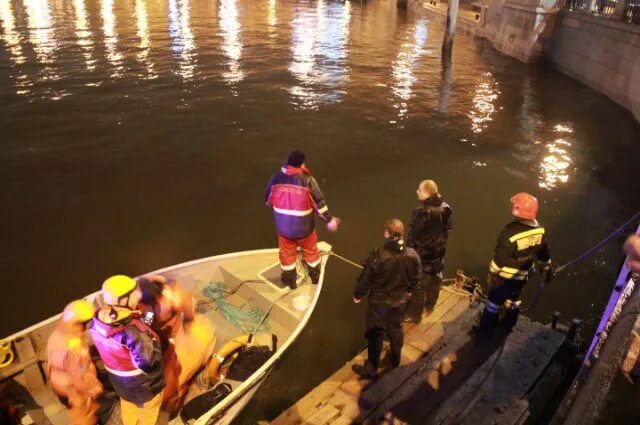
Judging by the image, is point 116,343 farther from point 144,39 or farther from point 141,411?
point 144,39

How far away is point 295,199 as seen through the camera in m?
5.66

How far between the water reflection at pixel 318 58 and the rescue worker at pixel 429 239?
1392cm

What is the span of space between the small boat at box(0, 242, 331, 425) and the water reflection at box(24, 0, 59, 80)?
19774mm

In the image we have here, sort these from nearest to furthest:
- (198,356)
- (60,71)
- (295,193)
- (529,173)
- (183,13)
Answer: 1. (198,356)
2. (295,193)
3. (529,173)
4. (60,71)
5. (183,13)

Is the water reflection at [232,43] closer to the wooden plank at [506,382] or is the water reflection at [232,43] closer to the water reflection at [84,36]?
the water reflection at [84,36]

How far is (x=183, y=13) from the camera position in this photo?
46.6 meters

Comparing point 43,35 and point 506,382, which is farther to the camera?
point 43,35

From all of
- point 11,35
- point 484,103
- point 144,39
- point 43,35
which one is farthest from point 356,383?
point 11,35

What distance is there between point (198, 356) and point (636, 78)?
1900cm

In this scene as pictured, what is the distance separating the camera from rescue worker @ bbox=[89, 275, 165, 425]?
12.1 ft

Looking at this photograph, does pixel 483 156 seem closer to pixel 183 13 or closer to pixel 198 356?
pixel 198 356

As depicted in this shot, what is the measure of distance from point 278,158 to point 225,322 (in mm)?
8151

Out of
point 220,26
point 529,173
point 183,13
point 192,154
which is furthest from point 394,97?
point 183,13

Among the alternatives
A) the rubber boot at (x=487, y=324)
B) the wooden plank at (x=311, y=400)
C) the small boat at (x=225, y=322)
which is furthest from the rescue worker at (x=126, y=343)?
the rubber boot at (x=487, y=324)
